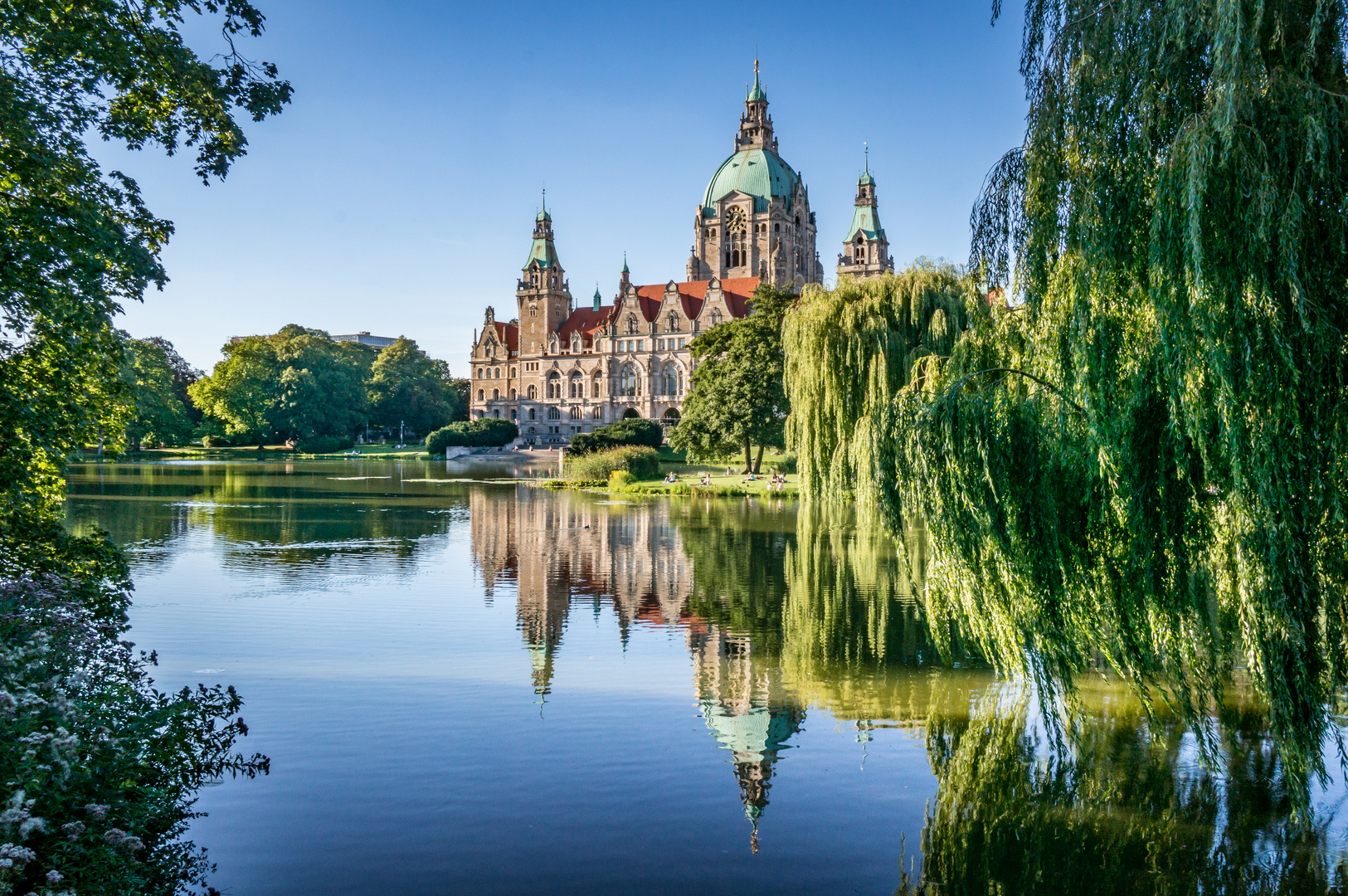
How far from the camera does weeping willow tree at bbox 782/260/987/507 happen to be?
22969 millimetres

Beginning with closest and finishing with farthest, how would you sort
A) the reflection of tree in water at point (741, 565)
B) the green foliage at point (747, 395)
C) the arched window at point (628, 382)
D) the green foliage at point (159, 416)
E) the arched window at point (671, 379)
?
1. the reflection of tree in water at point (741, 565)
2. the green foliage at point (747, 395)
3. the green foliage at point (159, 416)
4. the arched window at point (671, 379)
5. the arched window at point (628, 382)

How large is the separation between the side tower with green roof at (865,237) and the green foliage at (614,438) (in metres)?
32.5

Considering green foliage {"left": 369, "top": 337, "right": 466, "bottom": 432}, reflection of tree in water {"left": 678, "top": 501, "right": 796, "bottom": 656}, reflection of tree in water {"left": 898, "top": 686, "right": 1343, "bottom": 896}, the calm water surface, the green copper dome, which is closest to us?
reflection of tree in water {"left": 898, "top": 686, "right": 1343, "bottom": 896}

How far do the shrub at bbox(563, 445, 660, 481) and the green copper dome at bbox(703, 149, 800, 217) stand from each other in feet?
167

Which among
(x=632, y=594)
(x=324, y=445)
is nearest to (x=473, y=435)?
(x=324, y=445)

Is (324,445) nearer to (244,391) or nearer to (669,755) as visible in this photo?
(244,391)

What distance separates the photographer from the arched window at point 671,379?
3529 inches

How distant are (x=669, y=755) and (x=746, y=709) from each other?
1.76 metres

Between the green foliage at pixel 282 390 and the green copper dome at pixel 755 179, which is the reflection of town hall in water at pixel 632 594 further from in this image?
the green copper dome at pixel 755 179

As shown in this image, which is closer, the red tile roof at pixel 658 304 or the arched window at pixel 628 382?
the red tile roof at pixel 658 304

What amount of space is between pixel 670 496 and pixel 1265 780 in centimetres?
3139

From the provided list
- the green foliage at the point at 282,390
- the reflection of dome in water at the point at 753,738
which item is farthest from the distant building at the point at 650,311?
the reflection of dome in water at the point at 753,738

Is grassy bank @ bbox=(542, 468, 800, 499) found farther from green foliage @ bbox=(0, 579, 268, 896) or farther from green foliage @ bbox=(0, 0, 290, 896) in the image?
green foliage @ bbox=(0, 579, 268, 896)

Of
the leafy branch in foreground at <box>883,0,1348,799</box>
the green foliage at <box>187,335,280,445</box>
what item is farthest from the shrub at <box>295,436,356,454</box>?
the leafy branch in foreground at <box>883,0,1348,799</box>
